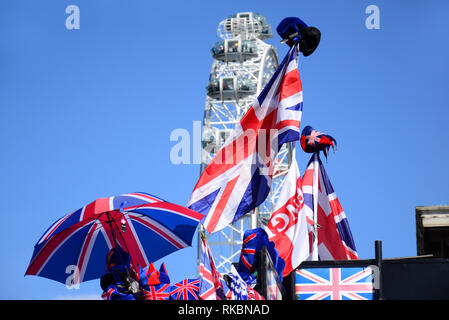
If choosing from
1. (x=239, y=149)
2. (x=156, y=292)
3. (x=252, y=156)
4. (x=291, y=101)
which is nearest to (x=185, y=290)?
(x=156, y=292)

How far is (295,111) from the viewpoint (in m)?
12.1

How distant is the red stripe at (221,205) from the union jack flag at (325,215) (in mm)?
1763

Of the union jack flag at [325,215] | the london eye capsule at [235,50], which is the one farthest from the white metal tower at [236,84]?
the union jack flag at [325,215]

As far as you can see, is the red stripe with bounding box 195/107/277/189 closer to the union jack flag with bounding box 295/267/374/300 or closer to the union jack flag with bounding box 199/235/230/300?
the union jack flag with bounding box 295/267/374/300

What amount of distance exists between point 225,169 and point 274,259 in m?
2.67

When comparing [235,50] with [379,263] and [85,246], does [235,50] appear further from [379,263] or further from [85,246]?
[85,246]

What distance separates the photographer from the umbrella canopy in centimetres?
833

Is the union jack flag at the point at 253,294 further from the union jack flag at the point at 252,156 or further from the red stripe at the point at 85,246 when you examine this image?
the union jack flag at the point at 252,156

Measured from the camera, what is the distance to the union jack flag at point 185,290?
8125mm

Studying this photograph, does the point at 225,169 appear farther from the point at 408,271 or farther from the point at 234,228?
the point at 234,228

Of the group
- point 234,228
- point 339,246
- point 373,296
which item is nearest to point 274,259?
point 373,296

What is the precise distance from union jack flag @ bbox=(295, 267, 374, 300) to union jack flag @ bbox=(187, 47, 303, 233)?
4.21 ft

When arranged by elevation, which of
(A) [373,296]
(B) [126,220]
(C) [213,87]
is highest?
(C) [213,87]
